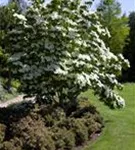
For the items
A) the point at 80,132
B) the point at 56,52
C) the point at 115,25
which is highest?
the point at 115,25

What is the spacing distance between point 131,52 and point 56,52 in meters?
31.9

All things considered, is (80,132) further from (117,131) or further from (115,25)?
(115,25)

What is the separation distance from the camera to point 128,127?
55.7 ft

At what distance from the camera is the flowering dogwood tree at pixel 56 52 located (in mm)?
16094

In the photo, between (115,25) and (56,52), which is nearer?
(56,52)

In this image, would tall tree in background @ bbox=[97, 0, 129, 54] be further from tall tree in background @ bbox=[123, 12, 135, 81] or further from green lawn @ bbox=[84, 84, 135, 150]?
green lawn @ bbox=[84, 84, 135, 150]

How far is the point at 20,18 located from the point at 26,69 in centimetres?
181

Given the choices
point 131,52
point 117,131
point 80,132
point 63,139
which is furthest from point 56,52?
point 131,52

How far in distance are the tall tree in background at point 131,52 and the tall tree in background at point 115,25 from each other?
45.7 inches

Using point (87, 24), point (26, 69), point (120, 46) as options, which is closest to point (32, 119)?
point (26, 69)

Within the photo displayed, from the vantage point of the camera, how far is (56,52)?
639 inches

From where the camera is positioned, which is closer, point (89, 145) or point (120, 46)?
point (89, 145)

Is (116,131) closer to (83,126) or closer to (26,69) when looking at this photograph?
(83,126)

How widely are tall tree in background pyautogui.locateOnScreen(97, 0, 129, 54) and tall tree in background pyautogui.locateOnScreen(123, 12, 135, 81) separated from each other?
3.81ft
